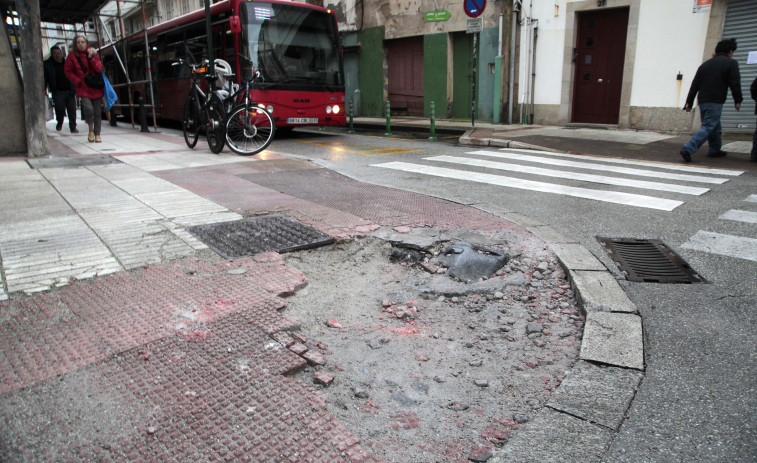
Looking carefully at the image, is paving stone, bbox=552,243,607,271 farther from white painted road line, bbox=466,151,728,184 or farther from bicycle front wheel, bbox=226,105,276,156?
bicycle front wheel, bbox=226,105,276,156

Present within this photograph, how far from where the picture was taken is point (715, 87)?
29.9 ft

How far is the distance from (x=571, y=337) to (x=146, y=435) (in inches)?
89.2

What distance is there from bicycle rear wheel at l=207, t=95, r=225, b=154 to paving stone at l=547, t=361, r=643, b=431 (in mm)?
8167

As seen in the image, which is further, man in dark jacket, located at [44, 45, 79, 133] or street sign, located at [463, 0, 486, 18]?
man in dark jacket, located at [44, 45, 79, 133]

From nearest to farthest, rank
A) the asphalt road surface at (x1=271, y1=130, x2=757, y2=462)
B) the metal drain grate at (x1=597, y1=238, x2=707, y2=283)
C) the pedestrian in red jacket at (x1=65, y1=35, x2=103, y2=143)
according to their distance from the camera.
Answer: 1. the asphalt road surface at (x1=271, y1=130, x2=757, y2=462)
2. the metal drain grate at (x1=597, y1=238, x2=707, y2=283)
3. the pedestrian in red jacket at (x1=65, y1=35, x2=103, y2=143)

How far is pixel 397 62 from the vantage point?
21.7 m

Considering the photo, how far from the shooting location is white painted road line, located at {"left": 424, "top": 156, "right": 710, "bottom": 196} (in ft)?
23.4

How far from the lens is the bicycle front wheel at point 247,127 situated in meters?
9.64

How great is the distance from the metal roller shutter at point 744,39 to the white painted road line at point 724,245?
9624mm

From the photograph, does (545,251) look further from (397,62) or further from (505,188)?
(397,62)

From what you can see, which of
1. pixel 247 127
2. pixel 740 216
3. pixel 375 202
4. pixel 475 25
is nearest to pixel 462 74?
pixel 475 25

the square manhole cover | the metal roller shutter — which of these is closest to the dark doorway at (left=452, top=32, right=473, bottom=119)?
the metal roller shutter

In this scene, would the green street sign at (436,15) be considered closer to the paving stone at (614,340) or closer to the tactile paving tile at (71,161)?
the tactile paving tile at (71,161)

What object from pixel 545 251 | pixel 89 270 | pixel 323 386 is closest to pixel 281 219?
pixel 89 270
